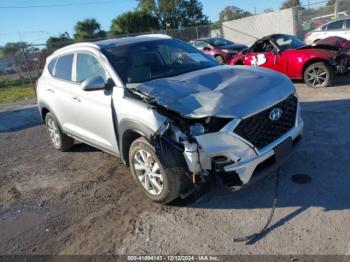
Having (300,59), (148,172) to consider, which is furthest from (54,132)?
(300,59)

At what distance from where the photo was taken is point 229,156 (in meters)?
3.52

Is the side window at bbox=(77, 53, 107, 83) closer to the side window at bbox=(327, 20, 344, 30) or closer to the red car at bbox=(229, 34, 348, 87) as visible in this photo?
the red car at bbox=(229, 34, 348, 87)

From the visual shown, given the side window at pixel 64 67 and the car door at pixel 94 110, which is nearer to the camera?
the car door at pixel 94 110

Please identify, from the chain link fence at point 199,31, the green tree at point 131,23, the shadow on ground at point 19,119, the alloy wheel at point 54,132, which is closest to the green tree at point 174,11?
the green tree at point 131,23

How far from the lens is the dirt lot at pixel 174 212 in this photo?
3393mm

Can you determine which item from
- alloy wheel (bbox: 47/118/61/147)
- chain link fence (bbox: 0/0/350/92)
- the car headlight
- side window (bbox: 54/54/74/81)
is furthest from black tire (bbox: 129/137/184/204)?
chain link fence (bbox: 0/0/350/92)

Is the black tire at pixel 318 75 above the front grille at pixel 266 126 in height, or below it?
below

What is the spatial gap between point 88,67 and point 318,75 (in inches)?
237

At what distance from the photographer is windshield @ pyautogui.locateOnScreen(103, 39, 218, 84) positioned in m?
4.61

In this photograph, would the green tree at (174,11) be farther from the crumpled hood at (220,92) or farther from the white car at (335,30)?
the crumpled hood at (220,92)

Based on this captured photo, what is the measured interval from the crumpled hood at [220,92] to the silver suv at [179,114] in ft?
0.03

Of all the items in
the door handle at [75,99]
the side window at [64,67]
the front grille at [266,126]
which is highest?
the side window at [64,67]

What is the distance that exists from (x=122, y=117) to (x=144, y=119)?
0.45 metres

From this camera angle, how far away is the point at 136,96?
4.11 metres
